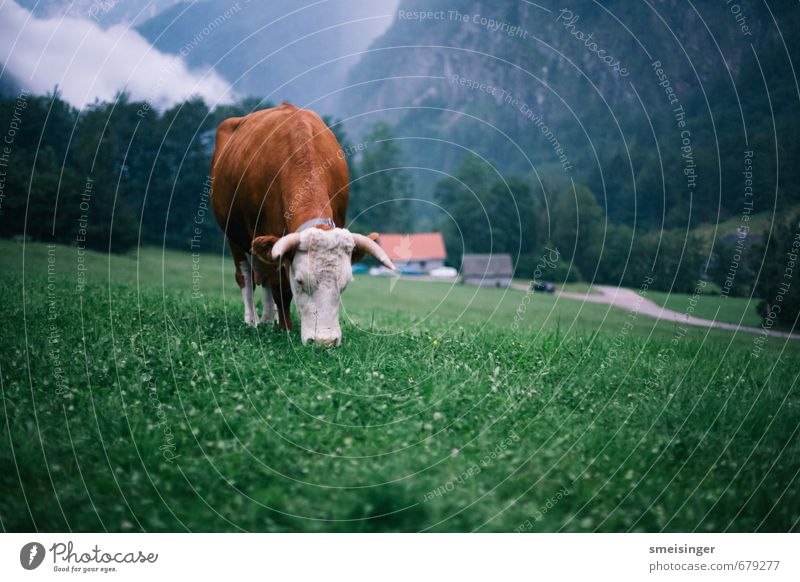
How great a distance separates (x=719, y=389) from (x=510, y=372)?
233 centimetres

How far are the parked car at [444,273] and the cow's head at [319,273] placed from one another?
11498 millimetres

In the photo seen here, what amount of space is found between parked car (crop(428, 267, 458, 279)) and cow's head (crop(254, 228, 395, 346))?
11.5 m

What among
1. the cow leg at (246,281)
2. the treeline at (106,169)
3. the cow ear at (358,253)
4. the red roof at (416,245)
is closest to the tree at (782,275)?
the cow ear at (358,253)

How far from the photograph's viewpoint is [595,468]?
459cm

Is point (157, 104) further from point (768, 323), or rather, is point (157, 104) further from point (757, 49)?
point (768, 323)

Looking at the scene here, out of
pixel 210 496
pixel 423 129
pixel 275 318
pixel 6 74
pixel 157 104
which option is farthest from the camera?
pixel 423 129

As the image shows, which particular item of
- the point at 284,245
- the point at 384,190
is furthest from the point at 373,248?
the point at 384,190

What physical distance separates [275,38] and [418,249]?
936 cm

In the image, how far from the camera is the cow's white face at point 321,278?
638 cm

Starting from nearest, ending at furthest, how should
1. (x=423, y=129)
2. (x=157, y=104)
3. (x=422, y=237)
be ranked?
(x=157, y=104) → (x=423, y=129) → (x=422, y=237)

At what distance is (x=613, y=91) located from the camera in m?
11.9

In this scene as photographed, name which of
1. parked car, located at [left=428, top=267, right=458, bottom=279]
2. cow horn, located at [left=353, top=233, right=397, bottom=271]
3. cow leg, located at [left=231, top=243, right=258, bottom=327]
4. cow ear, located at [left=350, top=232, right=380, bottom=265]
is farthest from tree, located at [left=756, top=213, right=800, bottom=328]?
parked car, located at [left=428, top=267, right=458, bottom=279]

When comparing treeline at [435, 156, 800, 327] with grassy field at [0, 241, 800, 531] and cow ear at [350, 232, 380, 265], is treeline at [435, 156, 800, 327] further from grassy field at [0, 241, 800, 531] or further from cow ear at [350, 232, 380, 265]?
cow ear at [350, 232, 380, 265]

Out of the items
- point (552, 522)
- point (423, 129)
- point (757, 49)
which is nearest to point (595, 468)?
point (552, 522)
